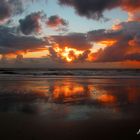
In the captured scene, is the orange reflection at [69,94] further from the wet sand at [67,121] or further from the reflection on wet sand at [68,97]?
the wet sand at [67,121]

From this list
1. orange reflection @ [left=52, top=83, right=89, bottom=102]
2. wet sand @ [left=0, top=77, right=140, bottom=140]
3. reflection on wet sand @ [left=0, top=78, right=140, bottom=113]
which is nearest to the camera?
wet sand @ [left=0, top=77, right=140, bottom=140]

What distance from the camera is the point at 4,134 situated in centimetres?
888

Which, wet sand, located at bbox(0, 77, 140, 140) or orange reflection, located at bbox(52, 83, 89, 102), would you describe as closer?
wet sand, located at bbox(0, 77, 140, 140)

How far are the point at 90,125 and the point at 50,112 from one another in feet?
10.3

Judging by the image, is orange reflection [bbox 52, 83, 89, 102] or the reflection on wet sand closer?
the reflection on wet sand

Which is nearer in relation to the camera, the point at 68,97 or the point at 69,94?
the point at 68,97

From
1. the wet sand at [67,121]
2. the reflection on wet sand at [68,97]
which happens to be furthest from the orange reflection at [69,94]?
the wet sand at [67,121]

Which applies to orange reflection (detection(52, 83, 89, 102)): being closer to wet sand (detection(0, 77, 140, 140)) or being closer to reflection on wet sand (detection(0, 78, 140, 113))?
reflection on wet sand (detection(0, 78, 140, 113))

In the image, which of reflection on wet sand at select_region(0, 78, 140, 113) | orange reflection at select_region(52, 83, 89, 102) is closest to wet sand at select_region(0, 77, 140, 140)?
reflection on wet sand at select_region(0, 78, 140, 113)

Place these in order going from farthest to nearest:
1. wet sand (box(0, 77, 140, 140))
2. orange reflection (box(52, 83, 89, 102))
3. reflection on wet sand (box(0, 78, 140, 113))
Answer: orange reflection (box(52, 83, 89, 102)) < reflection on wet sand (box(0, 78, 140, 113)) < wet sand (box(0, 77, 140, 140))

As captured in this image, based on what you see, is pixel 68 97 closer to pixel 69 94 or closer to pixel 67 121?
pixel 69 94

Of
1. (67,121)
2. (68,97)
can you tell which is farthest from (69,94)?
(67,121)

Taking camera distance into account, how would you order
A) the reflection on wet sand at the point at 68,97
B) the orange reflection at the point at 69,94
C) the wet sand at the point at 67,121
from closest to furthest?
the wet sand at the point at 67,121 → the reflection on wet sand at the point at 68,97 → the orange reflection at the point at 69,94

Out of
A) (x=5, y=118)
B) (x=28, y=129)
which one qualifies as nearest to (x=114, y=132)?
(x=28, y=129)
